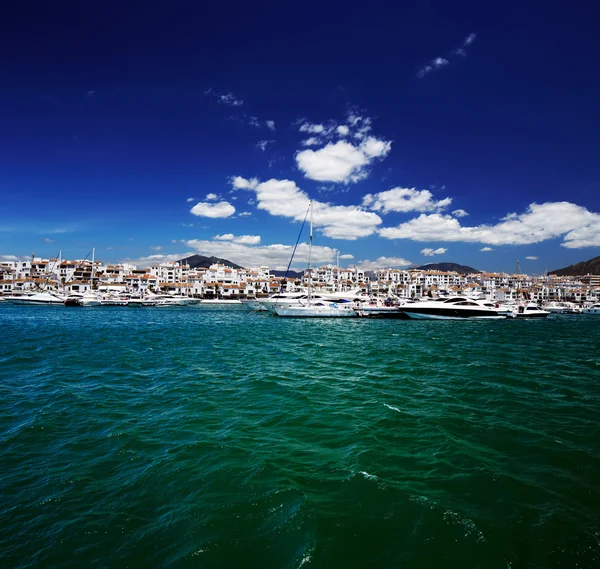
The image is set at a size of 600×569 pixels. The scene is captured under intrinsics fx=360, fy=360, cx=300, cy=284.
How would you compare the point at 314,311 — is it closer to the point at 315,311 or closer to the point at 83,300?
the point at 315,311

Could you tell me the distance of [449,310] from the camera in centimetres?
4475

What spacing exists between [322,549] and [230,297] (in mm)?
111880

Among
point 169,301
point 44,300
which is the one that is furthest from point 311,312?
point 44,300

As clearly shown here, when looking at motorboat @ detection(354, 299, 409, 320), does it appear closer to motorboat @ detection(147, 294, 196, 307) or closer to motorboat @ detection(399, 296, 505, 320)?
motorboat @ detection(399, 296, 505, 320)

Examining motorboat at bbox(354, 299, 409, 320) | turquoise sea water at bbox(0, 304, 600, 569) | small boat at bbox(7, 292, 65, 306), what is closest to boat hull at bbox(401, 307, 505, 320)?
motorboat at bbox(354, 299, 409, 320)

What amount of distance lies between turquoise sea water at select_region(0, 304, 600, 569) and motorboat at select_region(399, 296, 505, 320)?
106 feet

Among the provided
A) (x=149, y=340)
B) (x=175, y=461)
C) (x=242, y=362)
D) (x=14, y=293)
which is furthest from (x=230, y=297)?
(x=175, y=461)

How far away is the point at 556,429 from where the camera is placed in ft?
27.2

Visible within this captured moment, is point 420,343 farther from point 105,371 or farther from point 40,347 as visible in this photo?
point 40,347

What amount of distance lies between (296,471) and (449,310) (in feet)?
140

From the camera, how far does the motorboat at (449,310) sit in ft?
147

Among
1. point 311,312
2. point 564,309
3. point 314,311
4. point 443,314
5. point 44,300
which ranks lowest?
point 564,309

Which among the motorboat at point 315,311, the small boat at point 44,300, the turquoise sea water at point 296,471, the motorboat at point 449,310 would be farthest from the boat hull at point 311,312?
the small boat at point 44,300

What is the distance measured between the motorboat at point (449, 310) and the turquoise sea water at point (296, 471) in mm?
32275
